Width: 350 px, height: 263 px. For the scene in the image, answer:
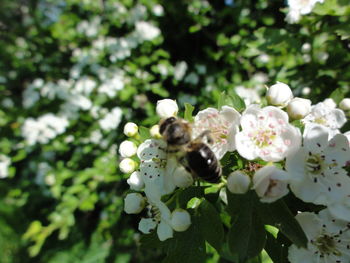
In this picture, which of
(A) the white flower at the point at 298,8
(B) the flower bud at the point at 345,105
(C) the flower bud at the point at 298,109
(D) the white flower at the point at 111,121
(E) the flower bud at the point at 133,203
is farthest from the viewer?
(D) the white flower at the point at 111,121

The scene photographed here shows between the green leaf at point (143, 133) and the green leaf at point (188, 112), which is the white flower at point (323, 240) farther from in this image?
the green leaf at point (143, 133)

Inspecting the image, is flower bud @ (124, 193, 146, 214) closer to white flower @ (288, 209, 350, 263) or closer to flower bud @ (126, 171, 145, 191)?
flower bud @ (126, 171, 145, 191)

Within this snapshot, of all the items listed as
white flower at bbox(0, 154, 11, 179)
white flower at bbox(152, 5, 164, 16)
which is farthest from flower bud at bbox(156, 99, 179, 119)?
white flower at bbox(0, 154, 11, 179)

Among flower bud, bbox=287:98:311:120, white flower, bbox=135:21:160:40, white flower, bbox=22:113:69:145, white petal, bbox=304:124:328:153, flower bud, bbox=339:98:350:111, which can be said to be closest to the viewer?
white petal, bbox=304:124:328:153

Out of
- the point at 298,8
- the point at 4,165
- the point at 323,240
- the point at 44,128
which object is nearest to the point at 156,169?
the point at 323,240

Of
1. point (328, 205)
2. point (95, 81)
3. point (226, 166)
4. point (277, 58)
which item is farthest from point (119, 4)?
point (328, 205)

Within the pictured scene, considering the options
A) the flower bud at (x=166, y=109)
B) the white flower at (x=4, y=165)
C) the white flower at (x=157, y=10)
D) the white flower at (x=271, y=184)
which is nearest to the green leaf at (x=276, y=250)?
the white flower at (x=271, y=184)
